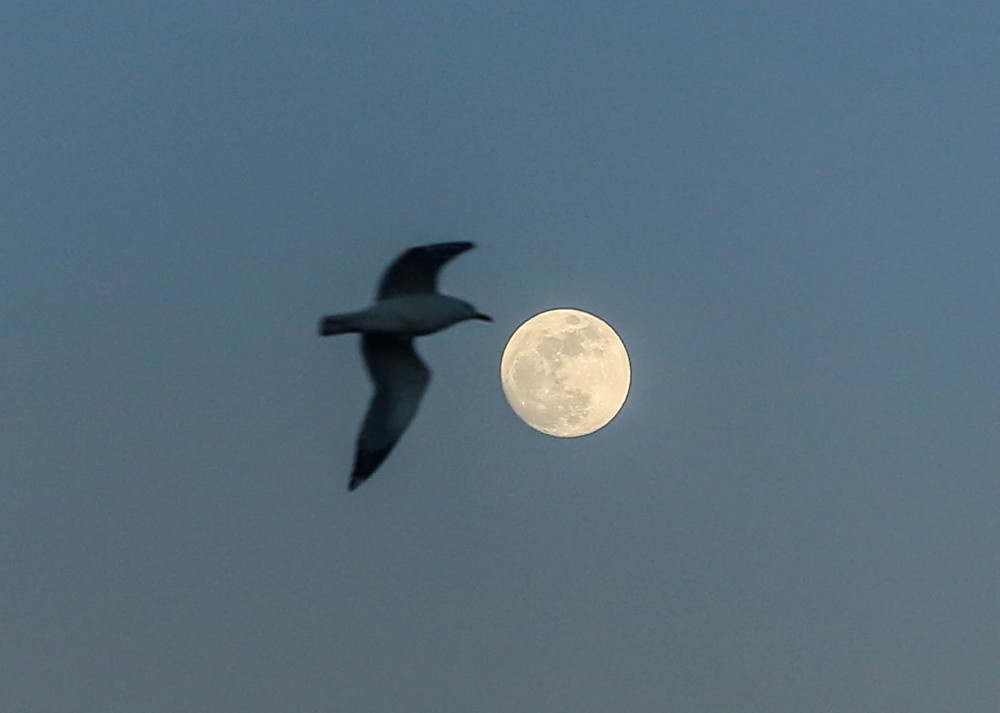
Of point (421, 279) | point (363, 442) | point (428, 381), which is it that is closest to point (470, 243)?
point (421, 279)

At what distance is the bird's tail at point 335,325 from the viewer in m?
23.2

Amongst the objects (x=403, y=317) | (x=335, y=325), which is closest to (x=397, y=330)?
(x=403, y=317)

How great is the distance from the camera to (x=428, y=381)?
25.6 metres

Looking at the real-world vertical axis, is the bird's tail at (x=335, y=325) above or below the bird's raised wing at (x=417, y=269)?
below

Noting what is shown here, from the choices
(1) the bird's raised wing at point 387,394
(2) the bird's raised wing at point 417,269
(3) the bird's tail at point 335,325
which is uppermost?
(2) the bird's raised wing at point 417,269

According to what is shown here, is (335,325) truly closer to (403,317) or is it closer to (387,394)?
(403,317)

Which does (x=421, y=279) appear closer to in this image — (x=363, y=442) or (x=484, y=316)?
(x=484, y=316)

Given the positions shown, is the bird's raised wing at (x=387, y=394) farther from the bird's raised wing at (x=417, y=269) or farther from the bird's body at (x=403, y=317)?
the bird's raised wing at (x=417, y=269)

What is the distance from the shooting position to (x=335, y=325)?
23328 mm

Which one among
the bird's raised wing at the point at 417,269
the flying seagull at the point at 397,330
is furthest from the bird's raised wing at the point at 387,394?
the bird's raised wing at the point at 417,269

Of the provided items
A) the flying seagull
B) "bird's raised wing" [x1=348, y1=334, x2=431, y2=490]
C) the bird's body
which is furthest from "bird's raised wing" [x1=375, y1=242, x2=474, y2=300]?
"bird's raised wing" [x1=348, y1=334, x2=431, y2=490]

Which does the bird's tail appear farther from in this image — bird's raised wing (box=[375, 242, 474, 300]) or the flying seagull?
bird's raised wing (box=[375, 242, 474, 300])

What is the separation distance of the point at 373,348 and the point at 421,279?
5.08 feet

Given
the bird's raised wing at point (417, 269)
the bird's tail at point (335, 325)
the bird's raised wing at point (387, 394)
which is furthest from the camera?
the bird's raised wing at point (387, 394)
